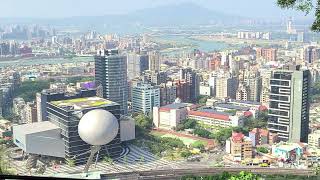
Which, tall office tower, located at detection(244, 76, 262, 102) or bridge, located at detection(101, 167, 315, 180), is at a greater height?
tall office tower, located at detection(244, 76, 262, 102)

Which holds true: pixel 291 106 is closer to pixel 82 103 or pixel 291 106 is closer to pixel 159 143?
pixel 159 143

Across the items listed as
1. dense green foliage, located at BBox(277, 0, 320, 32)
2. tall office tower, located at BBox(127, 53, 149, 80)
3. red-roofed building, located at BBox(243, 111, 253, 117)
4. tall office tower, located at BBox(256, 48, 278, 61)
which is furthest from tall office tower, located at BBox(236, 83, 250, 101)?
dense green foliage, located at BBox(277, 0, 320, 32)

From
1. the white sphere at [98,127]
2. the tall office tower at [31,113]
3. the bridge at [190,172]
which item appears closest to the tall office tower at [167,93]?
the tall office tower at [31,113]

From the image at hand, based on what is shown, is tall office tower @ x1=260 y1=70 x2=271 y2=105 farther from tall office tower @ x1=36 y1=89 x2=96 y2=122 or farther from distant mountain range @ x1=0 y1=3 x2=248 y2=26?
tall office tower @ x1=36 y1=89 x2=96 y2=122

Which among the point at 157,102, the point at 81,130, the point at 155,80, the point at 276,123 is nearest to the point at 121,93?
the point at 157,102

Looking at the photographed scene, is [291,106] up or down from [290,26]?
down

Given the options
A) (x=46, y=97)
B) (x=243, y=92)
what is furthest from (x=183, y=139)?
(x=243, y=92)
